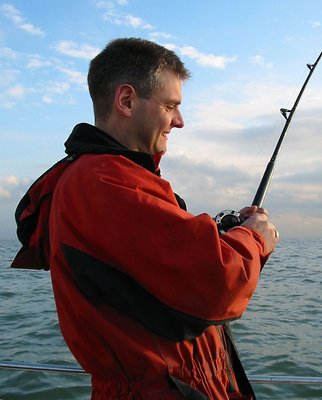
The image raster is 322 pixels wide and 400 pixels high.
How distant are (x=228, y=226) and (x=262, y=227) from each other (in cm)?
28

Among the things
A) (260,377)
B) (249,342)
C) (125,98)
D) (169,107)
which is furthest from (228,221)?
(249,342)

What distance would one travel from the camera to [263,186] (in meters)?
3.25

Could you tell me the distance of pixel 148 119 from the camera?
2.00 m

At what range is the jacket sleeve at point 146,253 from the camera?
155 centimetres

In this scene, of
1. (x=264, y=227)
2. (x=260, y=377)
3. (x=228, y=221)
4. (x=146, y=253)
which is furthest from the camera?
(x=260, y=377)

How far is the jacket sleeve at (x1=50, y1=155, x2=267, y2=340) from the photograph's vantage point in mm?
1555

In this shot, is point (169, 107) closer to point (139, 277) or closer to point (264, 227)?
point (264, 227)

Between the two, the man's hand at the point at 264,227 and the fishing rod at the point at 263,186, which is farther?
the fishing rod at the point at 263,186

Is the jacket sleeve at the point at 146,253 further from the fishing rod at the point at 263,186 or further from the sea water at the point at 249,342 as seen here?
the sea water at the point at 249,342

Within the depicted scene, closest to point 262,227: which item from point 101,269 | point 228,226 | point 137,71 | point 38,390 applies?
point 228,226

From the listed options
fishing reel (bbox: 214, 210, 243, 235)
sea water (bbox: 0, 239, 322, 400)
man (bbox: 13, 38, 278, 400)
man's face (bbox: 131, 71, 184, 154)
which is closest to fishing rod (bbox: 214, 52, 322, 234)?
fishing reel (bbox: 214, 210, 243, 235)

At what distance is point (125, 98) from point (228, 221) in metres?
0.73

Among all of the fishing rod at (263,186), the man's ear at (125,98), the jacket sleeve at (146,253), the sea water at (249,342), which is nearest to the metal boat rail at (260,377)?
the fishing rod at (263,186)

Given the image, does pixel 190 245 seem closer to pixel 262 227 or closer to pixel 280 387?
pixel 262 227
